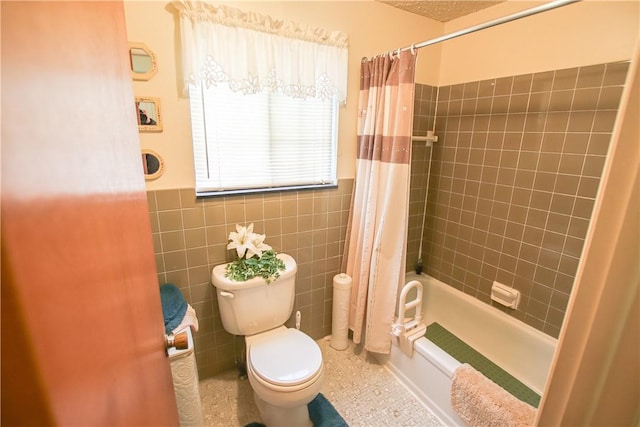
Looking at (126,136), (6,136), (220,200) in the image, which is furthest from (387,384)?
(6,136)

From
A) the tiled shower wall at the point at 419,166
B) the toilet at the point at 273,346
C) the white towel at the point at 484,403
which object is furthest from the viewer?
the tiled shower wall at the point at 419,166

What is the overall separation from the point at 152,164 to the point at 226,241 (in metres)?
0.56

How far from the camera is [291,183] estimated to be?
1.77 meters

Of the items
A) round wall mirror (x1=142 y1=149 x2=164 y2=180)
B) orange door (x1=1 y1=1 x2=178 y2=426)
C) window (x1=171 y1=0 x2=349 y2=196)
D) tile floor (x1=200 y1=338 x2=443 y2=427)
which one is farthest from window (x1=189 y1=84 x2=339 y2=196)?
tile floor (x1=200 y1=338 x2=443 y2=427)

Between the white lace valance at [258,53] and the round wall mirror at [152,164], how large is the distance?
0.36 meters

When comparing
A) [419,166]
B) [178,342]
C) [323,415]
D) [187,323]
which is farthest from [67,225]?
[419,166]

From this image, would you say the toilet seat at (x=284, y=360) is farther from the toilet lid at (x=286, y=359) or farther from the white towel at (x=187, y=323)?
the white towel at (x=187, y=323)

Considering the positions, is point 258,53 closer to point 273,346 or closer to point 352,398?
point 273,346

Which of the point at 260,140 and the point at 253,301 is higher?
the point at 260,140

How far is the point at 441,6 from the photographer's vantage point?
71.1 inches

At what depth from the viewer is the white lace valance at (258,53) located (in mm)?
1306

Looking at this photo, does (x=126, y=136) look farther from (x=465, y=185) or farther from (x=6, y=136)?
(x=465, y=185)

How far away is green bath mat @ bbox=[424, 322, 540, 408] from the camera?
164cm

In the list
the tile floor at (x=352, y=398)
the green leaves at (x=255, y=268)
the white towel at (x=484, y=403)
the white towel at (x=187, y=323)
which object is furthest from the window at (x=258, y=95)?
the white towel at (x=484, y=403)
